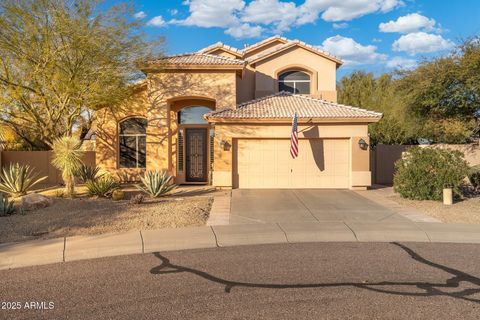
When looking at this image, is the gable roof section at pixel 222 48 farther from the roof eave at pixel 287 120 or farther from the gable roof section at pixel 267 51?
the roof eave at pixel 287 120

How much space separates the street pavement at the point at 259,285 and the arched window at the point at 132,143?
1245 centimetres

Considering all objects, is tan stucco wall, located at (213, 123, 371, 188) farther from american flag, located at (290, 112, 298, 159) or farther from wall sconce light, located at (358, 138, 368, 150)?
american flag, located at (290, 112, 298, 159)

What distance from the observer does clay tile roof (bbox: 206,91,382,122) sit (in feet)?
58.0

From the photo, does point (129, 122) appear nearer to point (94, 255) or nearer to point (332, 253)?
point (94, 255)

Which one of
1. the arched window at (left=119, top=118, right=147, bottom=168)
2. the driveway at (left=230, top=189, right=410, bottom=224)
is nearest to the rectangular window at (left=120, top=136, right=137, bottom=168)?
the arched window at (left=119, top=118, right=147, bottom=168)

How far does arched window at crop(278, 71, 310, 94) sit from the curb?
1345 centimetres

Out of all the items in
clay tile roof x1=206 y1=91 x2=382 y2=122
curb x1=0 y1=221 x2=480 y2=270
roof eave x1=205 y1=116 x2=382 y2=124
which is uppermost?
clay tile roof x1=206 y1=91 x2=382 y2=122

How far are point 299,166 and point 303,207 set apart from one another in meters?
5.29

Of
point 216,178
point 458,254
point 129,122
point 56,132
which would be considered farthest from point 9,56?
point 458,254

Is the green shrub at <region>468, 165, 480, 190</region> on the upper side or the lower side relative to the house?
lower

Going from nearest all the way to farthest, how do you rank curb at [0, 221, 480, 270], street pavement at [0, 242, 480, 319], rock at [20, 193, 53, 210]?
street pavement at [0, 242, 480, 319] < curb at [0, 221, 480, 270] < rock at [20, 193, 53, 210]

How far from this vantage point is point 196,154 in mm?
19750

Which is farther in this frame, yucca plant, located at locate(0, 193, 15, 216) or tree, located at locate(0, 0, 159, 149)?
tree, located at locate(0, 0, 159, 149)

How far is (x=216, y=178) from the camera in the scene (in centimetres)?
1773
